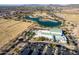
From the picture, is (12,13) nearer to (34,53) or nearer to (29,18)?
(29,18)

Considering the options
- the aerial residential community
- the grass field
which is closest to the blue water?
the aerial residential community

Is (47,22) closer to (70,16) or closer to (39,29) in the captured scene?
(39,29)

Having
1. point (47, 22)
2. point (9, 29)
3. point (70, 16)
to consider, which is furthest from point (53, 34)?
point (9, 29)

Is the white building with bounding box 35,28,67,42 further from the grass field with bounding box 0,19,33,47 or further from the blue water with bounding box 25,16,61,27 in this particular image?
the grass field with bounding box 0,19,33,47

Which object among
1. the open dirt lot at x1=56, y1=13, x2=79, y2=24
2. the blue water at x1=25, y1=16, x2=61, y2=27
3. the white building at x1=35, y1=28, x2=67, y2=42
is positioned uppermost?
the open dirt lot at x1=56, y1=13, x2=79, y2=24

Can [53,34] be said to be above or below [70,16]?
below

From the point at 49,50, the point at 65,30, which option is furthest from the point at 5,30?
the point at 65,30

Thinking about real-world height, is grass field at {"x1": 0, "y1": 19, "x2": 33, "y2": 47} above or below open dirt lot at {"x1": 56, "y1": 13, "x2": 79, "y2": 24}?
below

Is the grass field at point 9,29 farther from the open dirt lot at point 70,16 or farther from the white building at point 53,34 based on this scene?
Answer: the open dirt lot at point 70,16
